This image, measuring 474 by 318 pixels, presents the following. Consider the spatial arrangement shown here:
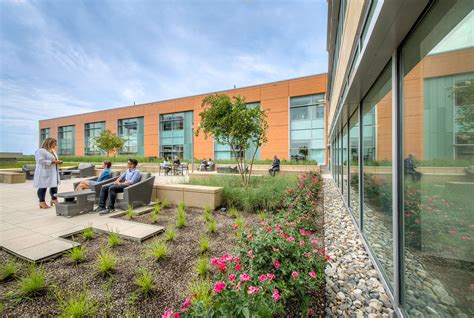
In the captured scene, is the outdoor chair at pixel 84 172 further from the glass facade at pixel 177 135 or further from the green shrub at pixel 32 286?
the glass facade at pixel 177 135

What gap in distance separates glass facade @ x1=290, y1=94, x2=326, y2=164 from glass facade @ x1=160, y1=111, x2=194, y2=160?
48.2 ft

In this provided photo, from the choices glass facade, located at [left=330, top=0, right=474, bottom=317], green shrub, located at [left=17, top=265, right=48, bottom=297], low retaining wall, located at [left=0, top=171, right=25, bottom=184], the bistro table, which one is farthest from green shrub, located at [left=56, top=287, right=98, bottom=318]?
low retaining wall, located at [left=0, top=171, right=25, bottom=184]

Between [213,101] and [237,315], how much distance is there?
279 inches

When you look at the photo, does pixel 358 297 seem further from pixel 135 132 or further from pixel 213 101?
pixel 135 132

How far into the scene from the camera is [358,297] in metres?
2.19

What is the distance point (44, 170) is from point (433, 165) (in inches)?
311

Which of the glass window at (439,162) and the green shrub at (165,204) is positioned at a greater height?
the glass window at (439,162)

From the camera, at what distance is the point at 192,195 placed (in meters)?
5.87

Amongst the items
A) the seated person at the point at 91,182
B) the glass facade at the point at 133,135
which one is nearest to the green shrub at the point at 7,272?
the seated person at the point at 91,182

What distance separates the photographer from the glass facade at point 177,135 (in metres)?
29.7

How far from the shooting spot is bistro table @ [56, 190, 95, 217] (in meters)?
4.88

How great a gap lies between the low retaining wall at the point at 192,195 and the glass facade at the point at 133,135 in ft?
99.0

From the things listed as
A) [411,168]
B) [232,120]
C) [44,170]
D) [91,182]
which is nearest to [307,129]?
[232,120]

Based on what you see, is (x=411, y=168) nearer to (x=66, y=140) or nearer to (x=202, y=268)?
(x=202, y=268)
